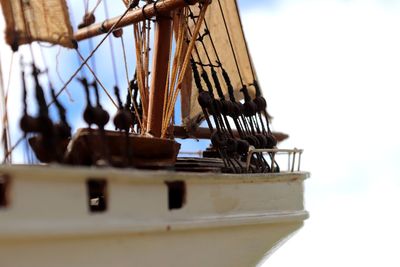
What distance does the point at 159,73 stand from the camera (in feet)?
27.6

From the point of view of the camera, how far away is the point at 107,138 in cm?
569

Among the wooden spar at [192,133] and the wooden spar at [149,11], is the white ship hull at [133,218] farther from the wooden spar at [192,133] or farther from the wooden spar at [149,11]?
the wooden spar at [192,133]

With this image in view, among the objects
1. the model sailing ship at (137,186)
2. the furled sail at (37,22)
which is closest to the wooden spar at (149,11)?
the model sailing ship at (137,186)

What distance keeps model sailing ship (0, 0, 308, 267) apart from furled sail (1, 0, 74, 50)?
0.01 metres

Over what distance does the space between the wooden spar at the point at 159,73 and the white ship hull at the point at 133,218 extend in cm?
177

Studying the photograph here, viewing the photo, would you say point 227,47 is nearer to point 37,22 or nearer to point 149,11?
point 149,11

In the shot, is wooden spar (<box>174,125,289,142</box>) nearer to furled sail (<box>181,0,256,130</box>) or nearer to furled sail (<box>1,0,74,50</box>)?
furled sail (<box>181,0,256,130</box>)

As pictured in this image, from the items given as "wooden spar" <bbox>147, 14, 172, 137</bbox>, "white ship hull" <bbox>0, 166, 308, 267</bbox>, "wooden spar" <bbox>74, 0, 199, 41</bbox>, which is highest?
"wooden spar" <bbox>74, 0, 199, 41</bbox>

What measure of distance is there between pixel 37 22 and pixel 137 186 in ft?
6.96

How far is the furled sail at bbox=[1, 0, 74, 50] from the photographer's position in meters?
6.21

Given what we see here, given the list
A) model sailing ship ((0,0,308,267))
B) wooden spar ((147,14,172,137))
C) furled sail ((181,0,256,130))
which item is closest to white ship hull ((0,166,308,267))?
model sailing ship ((0,0,308,267))

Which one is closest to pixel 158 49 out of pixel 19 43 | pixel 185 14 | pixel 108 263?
pixel 185 14

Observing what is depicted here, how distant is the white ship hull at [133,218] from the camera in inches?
188

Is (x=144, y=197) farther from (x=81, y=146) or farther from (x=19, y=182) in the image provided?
(x=19, y=182)
